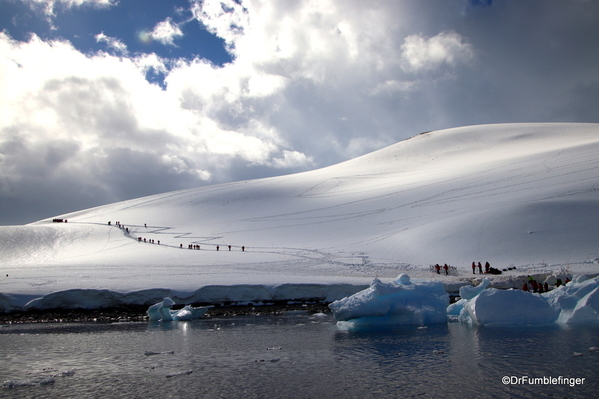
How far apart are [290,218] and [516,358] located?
34.2 metres

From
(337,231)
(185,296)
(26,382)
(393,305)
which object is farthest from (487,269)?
(26,382)

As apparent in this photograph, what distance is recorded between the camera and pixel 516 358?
9.25 metres

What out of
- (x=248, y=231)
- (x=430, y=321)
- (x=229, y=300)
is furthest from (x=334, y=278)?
(x=248, y=231)

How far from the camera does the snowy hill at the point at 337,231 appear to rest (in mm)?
23031

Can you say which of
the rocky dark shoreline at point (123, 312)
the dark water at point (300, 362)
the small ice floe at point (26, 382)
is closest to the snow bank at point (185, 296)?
the rocky dark shoreline at point (123, 312)

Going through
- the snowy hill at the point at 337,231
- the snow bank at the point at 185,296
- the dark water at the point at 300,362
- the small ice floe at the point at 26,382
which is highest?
the snowy hill at the point at 337,231

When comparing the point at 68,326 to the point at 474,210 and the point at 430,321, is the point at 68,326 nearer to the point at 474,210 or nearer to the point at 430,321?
the point at 430,321

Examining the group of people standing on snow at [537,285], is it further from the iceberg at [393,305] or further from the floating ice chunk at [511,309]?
the iceberg at [393,305]

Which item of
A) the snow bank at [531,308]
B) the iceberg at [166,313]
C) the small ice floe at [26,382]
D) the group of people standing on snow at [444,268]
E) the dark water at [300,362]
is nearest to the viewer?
the dark water at [300,362]

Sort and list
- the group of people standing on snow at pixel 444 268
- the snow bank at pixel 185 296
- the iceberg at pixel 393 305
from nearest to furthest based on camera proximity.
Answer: the iceberg at pixel 393 305
the snow bank at pixel 185 296
the group of people standing on snow at pixel 444 268

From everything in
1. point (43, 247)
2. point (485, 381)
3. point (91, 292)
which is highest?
point (43, 247)

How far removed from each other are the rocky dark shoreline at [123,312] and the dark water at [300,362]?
3165mm

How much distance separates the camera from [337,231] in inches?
1425

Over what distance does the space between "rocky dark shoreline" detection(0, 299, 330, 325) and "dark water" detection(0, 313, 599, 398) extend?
10.4 ft
